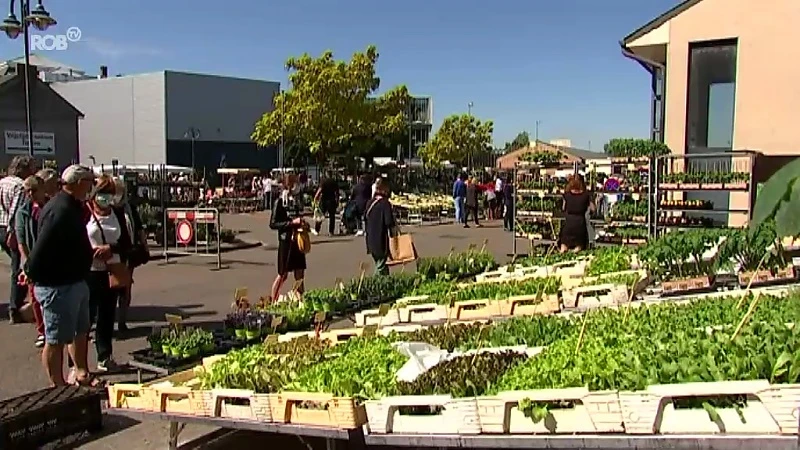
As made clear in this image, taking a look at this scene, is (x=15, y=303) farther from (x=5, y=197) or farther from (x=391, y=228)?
(x=391, y=228)

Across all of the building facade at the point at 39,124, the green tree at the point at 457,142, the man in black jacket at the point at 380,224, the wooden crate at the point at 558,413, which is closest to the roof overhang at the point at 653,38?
the man in black jacket at the point at 380,224

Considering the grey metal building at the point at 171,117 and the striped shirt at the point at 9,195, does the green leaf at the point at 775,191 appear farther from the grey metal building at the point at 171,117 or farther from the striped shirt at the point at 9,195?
the grey metal building at the point at 171,117

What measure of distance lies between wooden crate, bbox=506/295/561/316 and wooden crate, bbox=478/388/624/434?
3.27 metres

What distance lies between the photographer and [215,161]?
5459 centimetres

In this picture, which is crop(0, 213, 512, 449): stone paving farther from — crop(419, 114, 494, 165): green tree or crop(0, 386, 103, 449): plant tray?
crop(419, 114, 494, 165): green tree

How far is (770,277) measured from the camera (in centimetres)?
720

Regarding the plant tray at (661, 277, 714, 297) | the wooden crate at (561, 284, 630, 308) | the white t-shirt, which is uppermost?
the white t-shirt

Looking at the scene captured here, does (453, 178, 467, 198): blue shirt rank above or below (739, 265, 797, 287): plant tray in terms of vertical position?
above

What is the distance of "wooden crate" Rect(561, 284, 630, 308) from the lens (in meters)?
7.05

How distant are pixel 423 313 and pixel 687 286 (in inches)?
99.5

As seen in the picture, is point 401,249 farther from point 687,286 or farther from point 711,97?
point 711,97

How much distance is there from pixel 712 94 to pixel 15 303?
13.2 m

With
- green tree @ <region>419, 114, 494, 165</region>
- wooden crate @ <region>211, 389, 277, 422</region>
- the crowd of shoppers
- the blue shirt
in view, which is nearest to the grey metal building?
green tree @ <region>419, 114, 494, 165</region>

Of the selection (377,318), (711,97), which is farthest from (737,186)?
(377,318)
